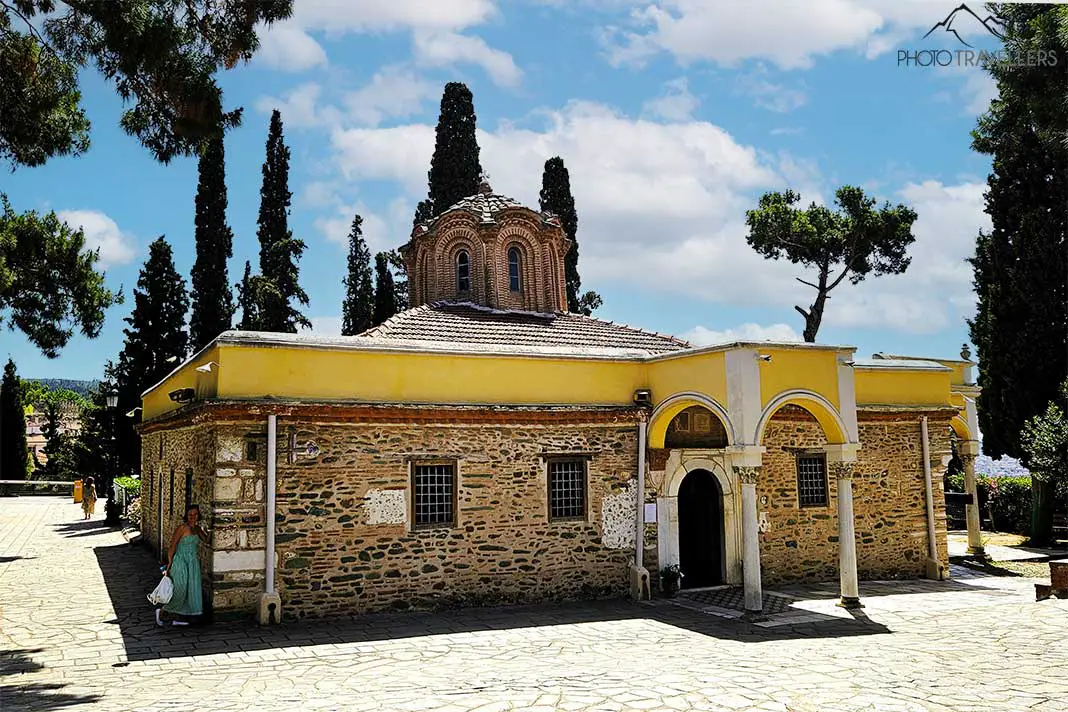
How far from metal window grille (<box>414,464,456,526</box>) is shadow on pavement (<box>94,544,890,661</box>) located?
4.72 ft

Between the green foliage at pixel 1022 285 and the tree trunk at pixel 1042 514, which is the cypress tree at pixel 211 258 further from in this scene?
the tree trunk at pixel 1042 514

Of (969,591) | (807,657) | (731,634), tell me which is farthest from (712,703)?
(969,591)

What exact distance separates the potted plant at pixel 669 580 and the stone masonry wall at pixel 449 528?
71cm

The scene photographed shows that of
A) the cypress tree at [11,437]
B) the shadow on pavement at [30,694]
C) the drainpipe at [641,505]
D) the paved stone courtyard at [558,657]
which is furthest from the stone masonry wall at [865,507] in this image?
the cypress tree at [11,437]

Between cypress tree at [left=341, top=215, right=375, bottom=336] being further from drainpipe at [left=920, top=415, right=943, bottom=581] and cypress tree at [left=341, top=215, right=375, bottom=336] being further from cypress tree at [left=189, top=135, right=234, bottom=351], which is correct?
drainpipe at [left=920, top=415, right=943, bottom=581]

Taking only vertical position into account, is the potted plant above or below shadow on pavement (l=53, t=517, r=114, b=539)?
below

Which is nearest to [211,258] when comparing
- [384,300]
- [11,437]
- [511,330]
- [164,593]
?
[384,300]

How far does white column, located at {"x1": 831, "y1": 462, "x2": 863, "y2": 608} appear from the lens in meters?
13.1

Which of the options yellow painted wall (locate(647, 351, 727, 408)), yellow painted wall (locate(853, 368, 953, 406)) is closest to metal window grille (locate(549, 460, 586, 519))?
yellow painted wall (locate(647, 351, 727, 408))

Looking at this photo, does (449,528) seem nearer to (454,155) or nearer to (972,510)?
(972,510)

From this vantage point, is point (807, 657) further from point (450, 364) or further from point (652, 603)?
point (450, 364)

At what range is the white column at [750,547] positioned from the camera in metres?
12.4

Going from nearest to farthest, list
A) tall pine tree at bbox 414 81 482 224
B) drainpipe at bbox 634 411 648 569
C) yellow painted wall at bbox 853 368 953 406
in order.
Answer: drainpipe at bbox 634 411 648 569 < yellow painted wall at bbox 853 368 953 406 < tall pine tree at bbox 414 81 482 224

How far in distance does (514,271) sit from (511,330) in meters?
2.83
